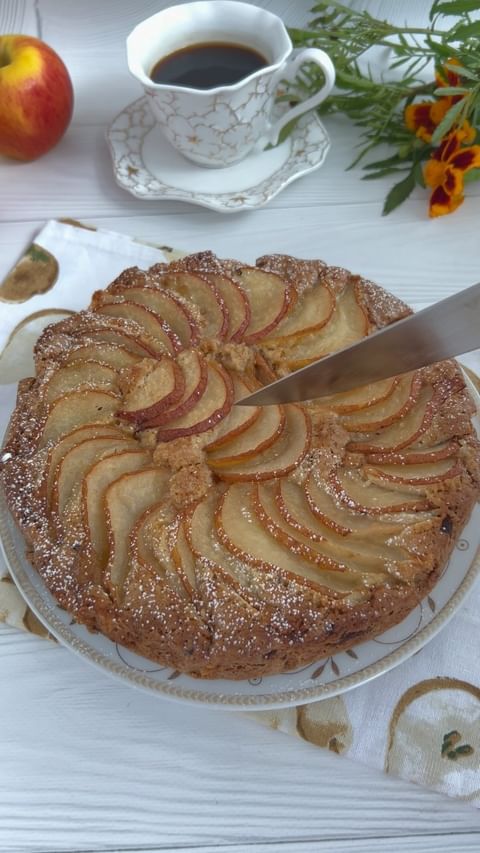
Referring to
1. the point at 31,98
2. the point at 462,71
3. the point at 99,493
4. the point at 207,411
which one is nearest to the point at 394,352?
the point at 207,411

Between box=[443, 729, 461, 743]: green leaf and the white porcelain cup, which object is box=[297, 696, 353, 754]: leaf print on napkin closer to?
box=[443, 729, 461, 743]: green leaf

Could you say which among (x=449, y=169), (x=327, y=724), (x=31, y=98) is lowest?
(x=327, y=724)

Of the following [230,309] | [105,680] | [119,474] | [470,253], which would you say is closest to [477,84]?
[470,253]

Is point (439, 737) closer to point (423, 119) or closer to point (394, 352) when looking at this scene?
point (394, 352)

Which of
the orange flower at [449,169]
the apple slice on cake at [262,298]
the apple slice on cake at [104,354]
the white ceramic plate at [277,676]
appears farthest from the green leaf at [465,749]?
the orange flower at [449,169]

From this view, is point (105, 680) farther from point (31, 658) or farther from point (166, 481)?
point (166, 481)

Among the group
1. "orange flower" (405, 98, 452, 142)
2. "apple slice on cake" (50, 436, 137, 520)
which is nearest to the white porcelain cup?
"orange flower" (405, 98, 452, 142)
